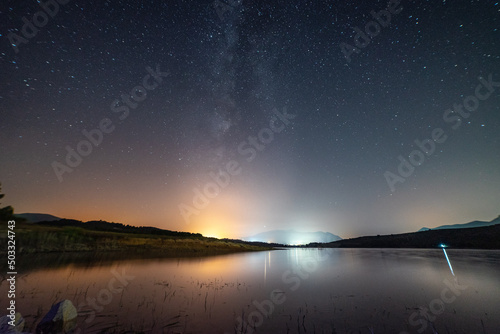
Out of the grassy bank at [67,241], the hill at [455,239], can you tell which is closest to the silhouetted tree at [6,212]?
the grassy bank at [67,241]

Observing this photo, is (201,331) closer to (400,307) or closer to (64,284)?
(400,307)

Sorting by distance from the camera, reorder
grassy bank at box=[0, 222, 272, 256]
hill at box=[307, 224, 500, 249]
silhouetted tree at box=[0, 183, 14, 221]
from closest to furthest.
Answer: grassy bank at box=[0, 222, 272, 256]
silhouetted tree at box=[0, 183, 14, 221]
hill at box=[307, 224, 500, 249]

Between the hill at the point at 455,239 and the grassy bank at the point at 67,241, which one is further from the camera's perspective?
the hill at the point at 455,239

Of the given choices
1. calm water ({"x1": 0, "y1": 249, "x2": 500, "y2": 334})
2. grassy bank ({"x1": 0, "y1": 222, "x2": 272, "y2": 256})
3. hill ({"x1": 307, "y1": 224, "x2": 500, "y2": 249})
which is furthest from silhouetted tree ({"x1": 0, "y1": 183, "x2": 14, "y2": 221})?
hill ({"x1": 307, "y1": 224, "x2": 500, "y2": 249})

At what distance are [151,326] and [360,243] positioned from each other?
230 metres

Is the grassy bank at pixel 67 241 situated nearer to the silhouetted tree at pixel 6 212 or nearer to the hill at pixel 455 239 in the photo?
the silhouetted tree at pixel 6 212

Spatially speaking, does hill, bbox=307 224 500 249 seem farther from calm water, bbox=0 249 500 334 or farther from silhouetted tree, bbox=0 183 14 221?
silhouetted tree, bbox=0 183 14 221

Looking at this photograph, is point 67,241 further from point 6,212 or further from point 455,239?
point 455,239

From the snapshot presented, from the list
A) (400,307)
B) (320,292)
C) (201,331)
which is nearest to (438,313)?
(400,307)

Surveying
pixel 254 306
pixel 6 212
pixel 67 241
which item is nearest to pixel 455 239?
pixel 254 306

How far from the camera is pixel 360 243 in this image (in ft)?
648

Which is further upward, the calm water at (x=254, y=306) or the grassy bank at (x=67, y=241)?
the grassy bank at (x=67, y=241)

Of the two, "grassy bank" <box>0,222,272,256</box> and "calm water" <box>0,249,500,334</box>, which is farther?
"grassy bank" <box>0,222,272,256</box>

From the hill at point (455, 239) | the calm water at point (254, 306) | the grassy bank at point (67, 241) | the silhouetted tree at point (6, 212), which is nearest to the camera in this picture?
the calm water at point (254, 306)
